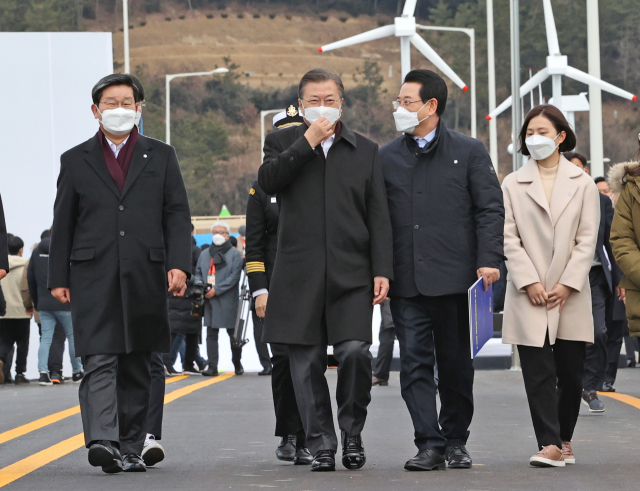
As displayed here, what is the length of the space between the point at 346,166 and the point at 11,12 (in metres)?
110

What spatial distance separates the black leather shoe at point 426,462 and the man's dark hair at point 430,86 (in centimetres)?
169

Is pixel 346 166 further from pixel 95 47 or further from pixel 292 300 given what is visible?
pixel 95 47

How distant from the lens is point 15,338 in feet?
52.4

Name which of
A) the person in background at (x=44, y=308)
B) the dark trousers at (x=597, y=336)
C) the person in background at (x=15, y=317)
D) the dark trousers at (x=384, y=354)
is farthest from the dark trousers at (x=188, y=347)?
Answer: the dark trousers at (x=597, y=336)

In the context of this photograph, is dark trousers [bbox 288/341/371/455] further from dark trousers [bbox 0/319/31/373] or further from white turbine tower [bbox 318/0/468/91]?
white turbine tower [bbox 318/0/468/91]

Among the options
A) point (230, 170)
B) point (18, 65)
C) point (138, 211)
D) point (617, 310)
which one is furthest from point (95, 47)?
point (230, 170)

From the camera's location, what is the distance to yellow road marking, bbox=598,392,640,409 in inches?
412

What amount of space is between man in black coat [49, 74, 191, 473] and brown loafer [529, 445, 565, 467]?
1.90 m

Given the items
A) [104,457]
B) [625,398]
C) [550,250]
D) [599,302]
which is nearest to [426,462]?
[550,250]

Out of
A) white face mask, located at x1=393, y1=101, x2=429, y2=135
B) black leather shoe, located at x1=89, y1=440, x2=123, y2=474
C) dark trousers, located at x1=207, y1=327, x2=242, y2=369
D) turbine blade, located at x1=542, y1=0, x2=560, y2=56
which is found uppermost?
turbine blade, located at x1=542, y1=0, x2=560, y2=56

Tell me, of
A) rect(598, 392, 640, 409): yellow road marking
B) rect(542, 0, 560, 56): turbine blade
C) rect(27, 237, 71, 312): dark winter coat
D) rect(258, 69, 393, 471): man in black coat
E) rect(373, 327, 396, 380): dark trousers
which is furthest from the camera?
rect(542, 0, 560, 56): turbine blade

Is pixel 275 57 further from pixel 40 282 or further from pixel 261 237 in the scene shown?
pixel 261 237

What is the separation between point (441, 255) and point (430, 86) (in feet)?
2.86

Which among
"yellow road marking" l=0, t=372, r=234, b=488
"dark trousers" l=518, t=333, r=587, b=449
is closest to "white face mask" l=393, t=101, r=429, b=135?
"dark trousers" l=518, t=333, r=587, b=449
